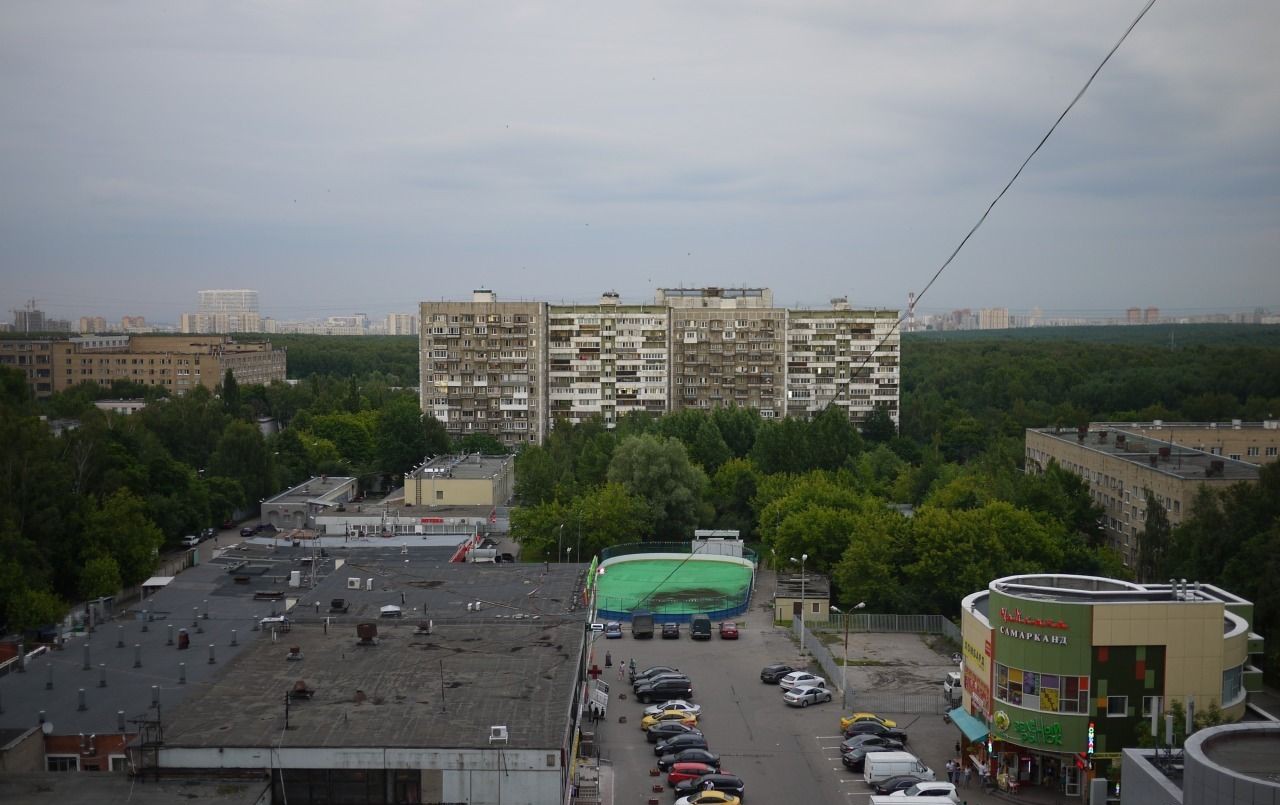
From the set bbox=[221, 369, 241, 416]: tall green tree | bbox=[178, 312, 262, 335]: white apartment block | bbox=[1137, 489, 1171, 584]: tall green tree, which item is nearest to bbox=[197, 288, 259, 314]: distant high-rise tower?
bbox=[178, 312, 262, 335]: white apartment block

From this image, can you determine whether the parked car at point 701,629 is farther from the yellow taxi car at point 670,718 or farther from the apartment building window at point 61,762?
the apartment building window at point 61,762

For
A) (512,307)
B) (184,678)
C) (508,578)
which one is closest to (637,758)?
(508,578)

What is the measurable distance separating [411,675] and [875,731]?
19.6 feet

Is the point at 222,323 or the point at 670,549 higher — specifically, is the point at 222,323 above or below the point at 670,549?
above

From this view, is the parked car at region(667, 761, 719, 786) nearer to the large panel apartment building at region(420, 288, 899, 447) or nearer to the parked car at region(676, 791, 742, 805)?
the parked car at region(676, 791, 742, 805)

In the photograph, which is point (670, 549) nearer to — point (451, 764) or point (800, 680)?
point (800, 680)

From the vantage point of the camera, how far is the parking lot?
12477 mm

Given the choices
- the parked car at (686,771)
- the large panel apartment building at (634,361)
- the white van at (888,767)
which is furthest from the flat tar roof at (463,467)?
the white van at (888,767)

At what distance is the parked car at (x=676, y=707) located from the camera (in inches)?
585

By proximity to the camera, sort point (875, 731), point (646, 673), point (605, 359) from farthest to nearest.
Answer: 1. point (605, 359)
2. point (646, 673)
3. point (875, 731)

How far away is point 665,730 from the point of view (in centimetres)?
1402

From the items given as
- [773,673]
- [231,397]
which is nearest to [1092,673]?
[773,673]

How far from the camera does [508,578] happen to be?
16.7 m

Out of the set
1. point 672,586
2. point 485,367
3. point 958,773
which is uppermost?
point 485,367
